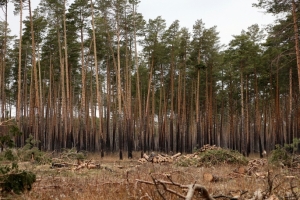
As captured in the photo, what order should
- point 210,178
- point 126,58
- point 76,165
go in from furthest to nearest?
point 126,58
point 76,165
point 210,178

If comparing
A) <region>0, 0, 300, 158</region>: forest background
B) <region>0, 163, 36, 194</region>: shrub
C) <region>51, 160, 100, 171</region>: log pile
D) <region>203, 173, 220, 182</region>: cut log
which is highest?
<region>0, 0, 300, 158</region>: forest background

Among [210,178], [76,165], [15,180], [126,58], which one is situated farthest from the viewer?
[126,58]

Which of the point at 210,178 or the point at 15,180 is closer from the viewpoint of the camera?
the point at 15,180

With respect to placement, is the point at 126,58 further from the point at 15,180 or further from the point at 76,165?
the point at 15,180

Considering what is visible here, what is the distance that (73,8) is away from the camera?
2497cm

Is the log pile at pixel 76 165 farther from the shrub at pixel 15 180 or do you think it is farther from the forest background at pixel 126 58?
the forest background at pixel 126 58

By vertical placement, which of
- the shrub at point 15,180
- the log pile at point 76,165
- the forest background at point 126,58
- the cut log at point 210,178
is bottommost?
the log pile at point 76,165

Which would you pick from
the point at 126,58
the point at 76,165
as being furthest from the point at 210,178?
the point at 126,58

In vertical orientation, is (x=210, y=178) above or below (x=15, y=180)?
below

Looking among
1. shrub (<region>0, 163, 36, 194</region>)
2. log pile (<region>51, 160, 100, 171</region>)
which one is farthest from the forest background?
shrub (<region>0, 163, 36, 194</region>)

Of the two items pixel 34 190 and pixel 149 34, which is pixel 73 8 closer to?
pixel 149 34

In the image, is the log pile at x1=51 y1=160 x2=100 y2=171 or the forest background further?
the forest background

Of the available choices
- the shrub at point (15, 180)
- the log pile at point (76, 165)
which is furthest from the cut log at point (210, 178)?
the log pile at point (76, 165)

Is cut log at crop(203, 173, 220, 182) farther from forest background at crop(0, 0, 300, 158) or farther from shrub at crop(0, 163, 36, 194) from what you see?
forest background at crop(0, 0, 300, 158)
